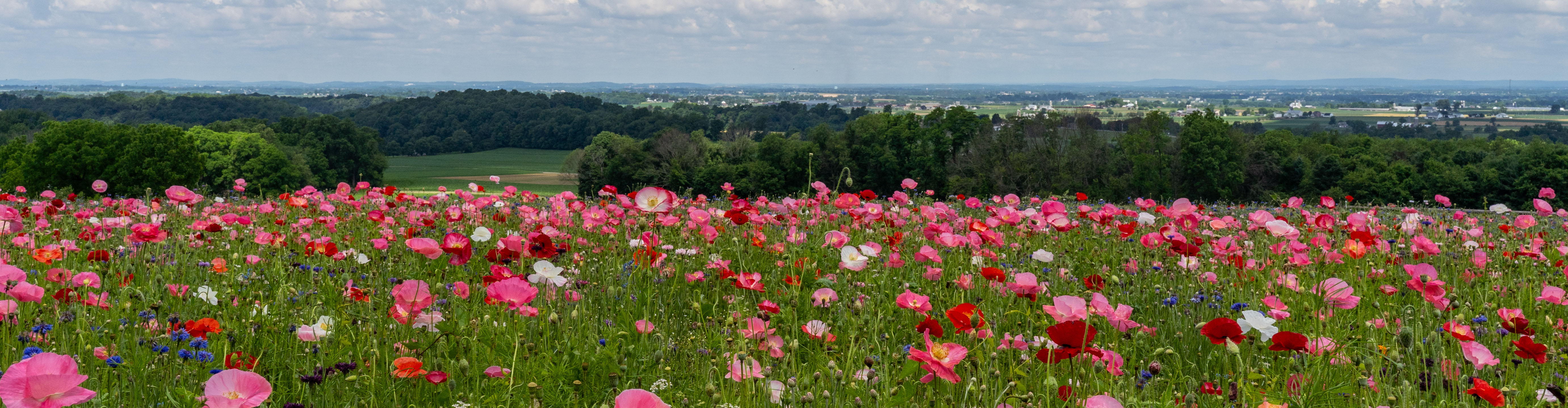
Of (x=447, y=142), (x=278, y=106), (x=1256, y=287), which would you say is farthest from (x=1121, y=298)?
(x=278, y=106)

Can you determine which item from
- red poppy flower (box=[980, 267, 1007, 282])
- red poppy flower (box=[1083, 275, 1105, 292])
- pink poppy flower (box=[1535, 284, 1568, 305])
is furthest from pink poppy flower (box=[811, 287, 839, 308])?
pink poppy flower (box=[1535, 284, 1568, 305])

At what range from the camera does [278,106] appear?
170875mm

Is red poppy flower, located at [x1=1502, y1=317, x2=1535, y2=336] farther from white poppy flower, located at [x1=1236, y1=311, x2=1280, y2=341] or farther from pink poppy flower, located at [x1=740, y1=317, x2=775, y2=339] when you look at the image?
pink poppy flower, located at [x1=740, y1=317, x2=775, y2=339]

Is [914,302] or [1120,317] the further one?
[914,302]

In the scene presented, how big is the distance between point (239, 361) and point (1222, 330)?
3.00 meters

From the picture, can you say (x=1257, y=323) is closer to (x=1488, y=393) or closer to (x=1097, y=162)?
(x=1488, y=393)

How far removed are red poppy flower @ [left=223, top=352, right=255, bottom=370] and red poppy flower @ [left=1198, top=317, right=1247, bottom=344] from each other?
2763 mm

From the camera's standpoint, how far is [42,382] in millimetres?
1732

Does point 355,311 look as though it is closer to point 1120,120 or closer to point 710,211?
point 710,211

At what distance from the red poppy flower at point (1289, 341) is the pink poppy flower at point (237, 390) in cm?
243

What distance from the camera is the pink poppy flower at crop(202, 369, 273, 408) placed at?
1.94 m

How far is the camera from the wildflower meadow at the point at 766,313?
2.86 meters

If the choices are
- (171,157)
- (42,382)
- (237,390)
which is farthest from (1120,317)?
(171,157)

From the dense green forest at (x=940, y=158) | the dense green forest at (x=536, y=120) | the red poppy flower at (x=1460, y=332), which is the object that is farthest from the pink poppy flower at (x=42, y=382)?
the dense green forest at (x=536, y=120)
